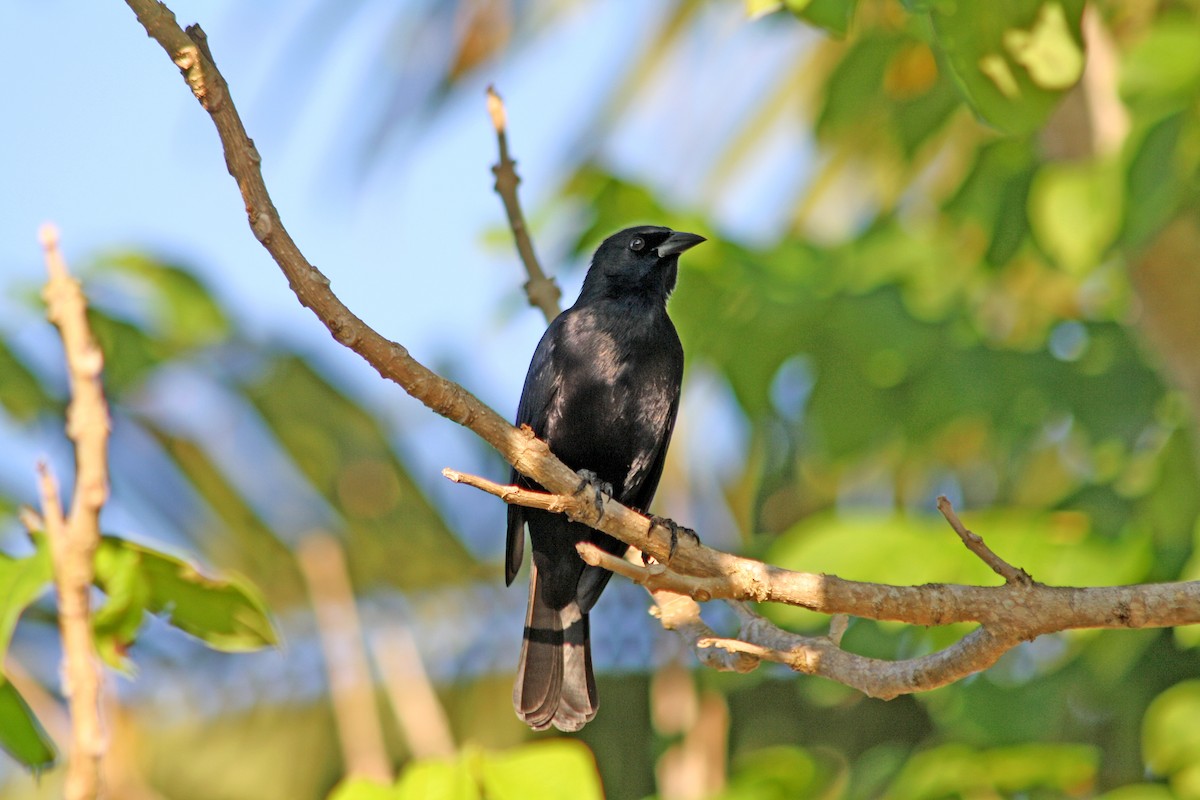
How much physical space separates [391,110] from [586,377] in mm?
4448

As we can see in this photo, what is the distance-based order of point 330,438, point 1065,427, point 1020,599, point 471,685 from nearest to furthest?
point 1020,599
point 1065,427
point 471,685
point 330,438

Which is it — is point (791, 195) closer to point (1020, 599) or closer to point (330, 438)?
point (330, 438)

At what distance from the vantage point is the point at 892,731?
6582 mm

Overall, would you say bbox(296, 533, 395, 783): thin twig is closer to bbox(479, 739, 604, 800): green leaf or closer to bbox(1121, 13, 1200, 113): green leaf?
bbox(479, 739, 604, 800): green leaf

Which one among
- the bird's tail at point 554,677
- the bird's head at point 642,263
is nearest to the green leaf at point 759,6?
the bird's head at point 642,263

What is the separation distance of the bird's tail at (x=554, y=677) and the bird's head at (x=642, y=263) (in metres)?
0.94

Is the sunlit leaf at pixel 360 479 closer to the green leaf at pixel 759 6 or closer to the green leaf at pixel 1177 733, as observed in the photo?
the green leaf at pixel 1177 733

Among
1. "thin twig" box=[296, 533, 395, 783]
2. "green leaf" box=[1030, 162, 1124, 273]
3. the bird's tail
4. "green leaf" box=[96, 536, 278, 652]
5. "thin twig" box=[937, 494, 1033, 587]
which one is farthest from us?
"thin twig" box=[296, 533, 395, 783]

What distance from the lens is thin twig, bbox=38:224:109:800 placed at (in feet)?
6.91

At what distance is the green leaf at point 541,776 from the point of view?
2.53 metres

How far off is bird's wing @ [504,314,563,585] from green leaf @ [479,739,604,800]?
109 centimetres

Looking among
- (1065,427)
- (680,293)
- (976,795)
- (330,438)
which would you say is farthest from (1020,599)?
(330,438)

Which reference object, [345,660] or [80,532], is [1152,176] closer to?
[80,532]

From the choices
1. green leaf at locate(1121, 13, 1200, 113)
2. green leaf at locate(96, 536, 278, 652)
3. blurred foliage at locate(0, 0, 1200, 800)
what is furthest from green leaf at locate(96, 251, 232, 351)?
green leaf at locate(1121, 13, 1200, 113)
